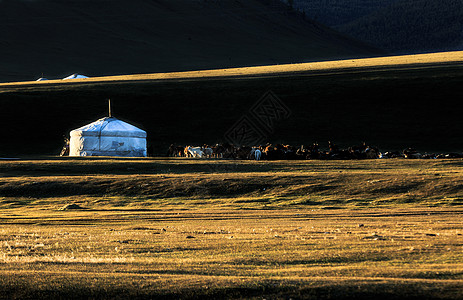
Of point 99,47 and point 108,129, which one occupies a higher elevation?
point 99,47

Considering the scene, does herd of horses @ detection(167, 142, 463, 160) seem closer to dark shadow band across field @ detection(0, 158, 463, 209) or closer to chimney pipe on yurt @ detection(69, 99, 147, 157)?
dark shadow band across field @ detection(0, 158, 463, 209)

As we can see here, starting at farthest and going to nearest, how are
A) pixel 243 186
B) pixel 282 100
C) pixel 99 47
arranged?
1. pixel 99 47
2. pixel 282 100
3. pixel 243 186

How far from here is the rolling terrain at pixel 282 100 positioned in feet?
215

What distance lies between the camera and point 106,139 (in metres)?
51.2


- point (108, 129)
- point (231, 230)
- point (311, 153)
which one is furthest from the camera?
point (108, 129)

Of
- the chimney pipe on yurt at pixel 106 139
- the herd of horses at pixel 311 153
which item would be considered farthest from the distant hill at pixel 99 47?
the herd of horses at pixel 311 153

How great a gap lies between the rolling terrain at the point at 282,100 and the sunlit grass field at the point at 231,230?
79.4 ft

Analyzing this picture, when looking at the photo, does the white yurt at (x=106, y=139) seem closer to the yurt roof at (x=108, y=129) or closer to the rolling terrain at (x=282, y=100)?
the yurt roof at (x=108, y=129)

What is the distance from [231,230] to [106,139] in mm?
34386

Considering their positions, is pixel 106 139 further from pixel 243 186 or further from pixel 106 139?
pixel 243 186

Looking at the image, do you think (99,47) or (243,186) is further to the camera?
(99,47)

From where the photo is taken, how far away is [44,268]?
11.3 meters

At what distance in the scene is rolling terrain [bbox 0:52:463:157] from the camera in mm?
65625

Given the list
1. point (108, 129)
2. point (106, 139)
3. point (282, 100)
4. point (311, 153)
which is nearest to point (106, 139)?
point (106, 139)
